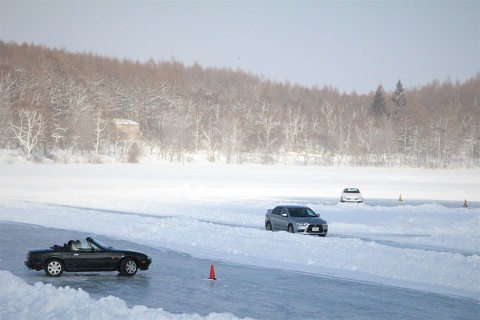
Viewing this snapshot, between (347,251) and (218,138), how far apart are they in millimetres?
115206

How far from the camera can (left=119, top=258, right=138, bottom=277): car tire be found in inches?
711

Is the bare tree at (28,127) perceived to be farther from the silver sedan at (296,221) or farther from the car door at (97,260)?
the car door at (97,260)

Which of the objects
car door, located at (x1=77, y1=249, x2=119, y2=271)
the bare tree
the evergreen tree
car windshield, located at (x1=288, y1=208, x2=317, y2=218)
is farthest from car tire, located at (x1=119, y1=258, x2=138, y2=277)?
the evergreen tree

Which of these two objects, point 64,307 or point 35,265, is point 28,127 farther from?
point 64,307

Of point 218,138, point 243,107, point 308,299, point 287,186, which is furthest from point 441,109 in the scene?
point 308,299

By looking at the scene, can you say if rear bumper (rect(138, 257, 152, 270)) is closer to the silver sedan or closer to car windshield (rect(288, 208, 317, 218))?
the silver sedan

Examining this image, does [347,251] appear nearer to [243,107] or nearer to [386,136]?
[386,136]

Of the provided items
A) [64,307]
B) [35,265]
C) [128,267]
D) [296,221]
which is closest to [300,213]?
[296,221]

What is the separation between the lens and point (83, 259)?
17.6 m

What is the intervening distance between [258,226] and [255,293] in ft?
58.5

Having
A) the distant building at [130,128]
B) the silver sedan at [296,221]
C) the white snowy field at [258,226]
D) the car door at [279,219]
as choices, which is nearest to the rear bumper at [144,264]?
the white snowy field at [258,226]

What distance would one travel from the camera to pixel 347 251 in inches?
864

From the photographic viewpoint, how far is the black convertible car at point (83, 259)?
56.7ft

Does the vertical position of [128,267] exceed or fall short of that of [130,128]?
it falls short
